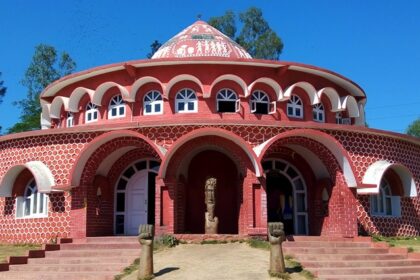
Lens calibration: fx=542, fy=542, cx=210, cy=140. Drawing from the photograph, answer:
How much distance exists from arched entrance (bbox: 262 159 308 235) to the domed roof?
5722 millimetres

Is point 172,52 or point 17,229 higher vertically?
point 172,52

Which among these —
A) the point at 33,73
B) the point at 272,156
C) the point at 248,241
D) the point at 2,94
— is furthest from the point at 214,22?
the point at 248,241

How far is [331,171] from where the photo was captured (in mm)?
16641

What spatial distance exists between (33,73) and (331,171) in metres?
26.2

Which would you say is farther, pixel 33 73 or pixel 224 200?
pixel 33 73

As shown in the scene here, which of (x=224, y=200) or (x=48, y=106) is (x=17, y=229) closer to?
(x=48, y=106)

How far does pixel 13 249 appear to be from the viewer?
54.4 feet

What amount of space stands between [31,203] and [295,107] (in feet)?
31.9

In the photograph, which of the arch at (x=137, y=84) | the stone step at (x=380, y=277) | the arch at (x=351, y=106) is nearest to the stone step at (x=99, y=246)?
the stone step at (x=380, y=277)

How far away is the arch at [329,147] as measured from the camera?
1569 cm

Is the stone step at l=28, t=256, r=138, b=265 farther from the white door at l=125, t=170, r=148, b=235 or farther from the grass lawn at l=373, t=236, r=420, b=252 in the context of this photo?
the grass lawn at l=373, t=236, r=420, b=252

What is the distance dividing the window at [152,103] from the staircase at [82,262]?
5321 mm

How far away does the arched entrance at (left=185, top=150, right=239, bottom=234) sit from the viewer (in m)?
17.7

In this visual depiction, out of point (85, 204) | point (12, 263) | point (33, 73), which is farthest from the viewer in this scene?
point (33, 73)
